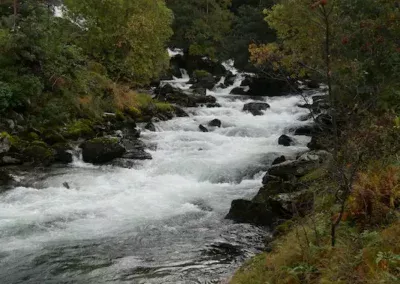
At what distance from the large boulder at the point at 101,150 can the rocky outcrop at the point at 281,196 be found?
6.39 meters

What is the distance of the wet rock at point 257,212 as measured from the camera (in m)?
9.80

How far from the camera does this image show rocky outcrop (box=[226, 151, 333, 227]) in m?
9.47

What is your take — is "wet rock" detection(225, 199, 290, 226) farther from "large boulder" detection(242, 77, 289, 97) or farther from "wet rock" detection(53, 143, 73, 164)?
"large boulder" detection(242, 77, 289, 97)

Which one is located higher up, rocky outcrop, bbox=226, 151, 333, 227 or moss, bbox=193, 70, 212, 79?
moss, bbox=193, 70, 212, 79

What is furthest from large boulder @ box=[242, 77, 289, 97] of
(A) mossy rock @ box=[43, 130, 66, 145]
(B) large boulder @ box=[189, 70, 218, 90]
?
(A) mossy rock @ box=[43, 130, 66, 145]

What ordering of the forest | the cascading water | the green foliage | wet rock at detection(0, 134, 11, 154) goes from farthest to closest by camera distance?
the green foliage
wet rock at detection(0, 134, 11, 154)
the cascading water
the forest

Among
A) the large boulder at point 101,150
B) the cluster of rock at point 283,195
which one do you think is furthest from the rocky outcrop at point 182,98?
the cluster of rock at point 283,195

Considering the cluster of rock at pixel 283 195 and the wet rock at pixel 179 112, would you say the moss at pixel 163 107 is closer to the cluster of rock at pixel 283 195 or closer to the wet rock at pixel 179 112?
the wet rock at pixel 179 112

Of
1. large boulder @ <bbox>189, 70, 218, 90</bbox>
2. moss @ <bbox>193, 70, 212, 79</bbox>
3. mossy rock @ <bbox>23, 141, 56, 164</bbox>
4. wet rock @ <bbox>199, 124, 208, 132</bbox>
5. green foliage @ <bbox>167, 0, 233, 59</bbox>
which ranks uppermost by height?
green foliage @ <bbox>167, 0, 233, 59</bbox>

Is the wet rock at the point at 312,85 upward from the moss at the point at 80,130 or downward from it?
upward

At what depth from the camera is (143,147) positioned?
58.9 feet

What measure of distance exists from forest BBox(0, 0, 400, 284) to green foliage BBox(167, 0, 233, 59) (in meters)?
5.61

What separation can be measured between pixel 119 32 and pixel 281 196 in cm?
1773

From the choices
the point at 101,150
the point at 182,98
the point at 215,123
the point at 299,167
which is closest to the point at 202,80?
the point at 182,98
